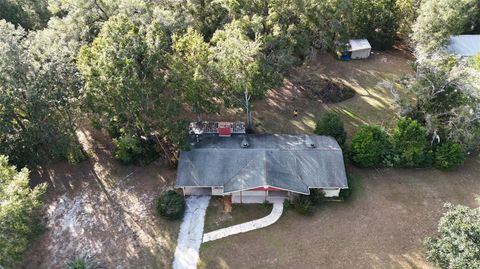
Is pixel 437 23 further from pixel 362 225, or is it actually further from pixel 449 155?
pixel 362 225

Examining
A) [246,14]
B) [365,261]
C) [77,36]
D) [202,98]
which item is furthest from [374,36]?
[77,36]

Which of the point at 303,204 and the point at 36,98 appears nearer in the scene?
the point at 36,98

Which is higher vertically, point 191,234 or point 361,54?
point 361,54

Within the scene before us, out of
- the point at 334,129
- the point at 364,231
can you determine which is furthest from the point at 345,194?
the point at 334,129

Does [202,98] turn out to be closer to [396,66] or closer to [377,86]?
[377,86]

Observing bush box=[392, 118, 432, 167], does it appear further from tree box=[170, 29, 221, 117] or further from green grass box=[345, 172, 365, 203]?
tree box=[170, 29, 221, 117]

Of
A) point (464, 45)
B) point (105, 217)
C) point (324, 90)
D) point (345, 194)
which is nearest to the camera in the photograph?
point (105, 217)

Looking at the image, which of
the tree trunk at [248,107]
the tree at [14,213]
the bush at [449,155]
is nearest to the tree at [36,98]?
the tree at [14,213]

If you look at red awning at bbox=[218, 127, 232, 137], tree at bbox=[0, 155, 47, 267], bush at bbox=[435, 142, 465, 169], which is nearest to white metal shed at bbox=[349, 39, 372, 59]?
bush at bbox=[435, 142, 465, 169]
